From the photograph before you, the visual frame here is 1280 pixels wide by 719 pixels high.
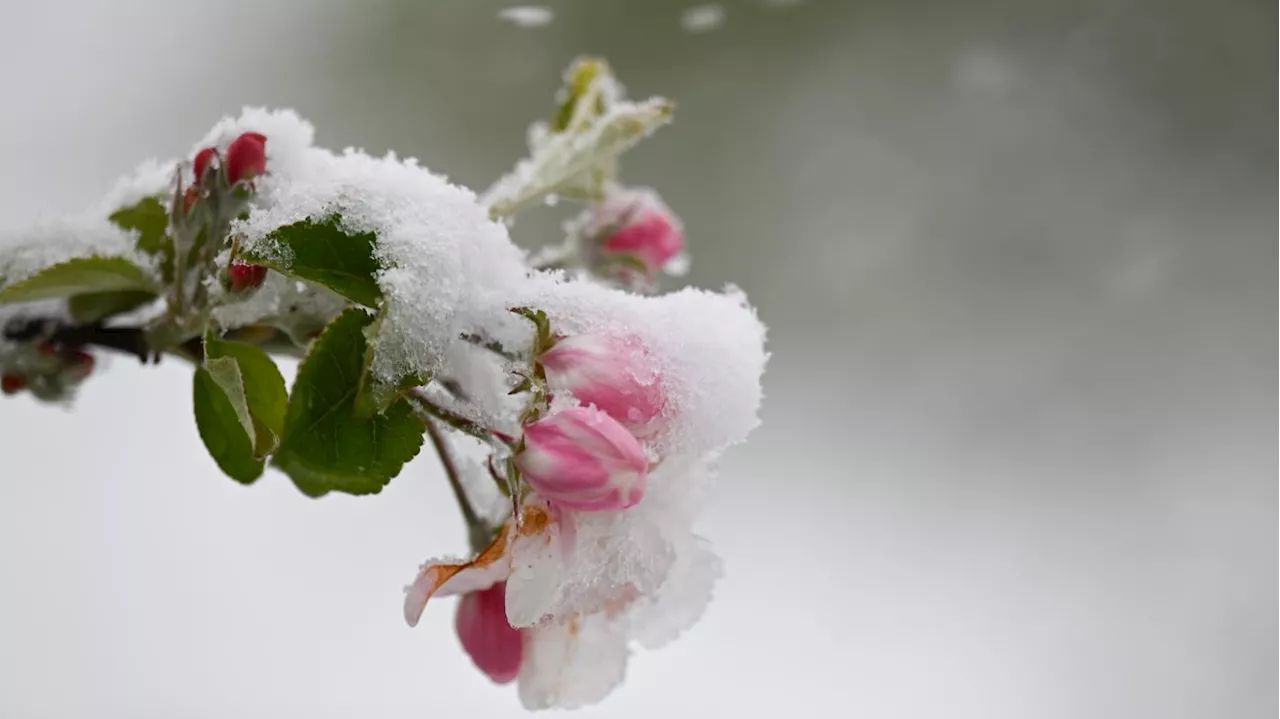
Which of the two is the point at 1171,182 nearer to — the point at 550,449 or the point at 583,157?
the point at 583,157

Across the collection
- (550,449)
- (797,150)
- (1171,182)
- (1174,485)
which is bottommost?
(550,449)

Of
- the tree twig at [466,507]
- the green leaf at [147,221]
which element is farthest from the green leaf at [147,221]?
the tree twig at [466,507]

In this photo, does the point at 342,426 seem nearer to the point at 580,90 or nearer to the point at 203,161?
the point at 203,161

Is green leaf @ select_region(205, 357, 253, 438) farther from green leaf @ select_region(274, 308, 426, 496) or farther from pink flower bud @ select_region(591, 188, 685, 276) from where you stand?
pink flower bud @ select_region(591, 188, 685, 276)

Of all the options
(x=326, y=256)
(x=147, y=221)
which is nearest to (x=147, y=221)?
(x=147, y=221)

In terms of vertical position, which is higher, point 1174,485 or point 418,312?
point 1174,485

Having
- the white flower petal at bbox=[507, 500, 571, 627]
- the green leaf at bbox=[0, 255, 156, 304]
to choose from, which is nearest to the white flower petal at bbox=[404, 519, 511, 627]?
the white flower petal at bbox=[507, 500, 571, 627]

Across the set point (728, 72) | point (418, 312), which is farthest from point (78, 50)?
point (418, 312)
